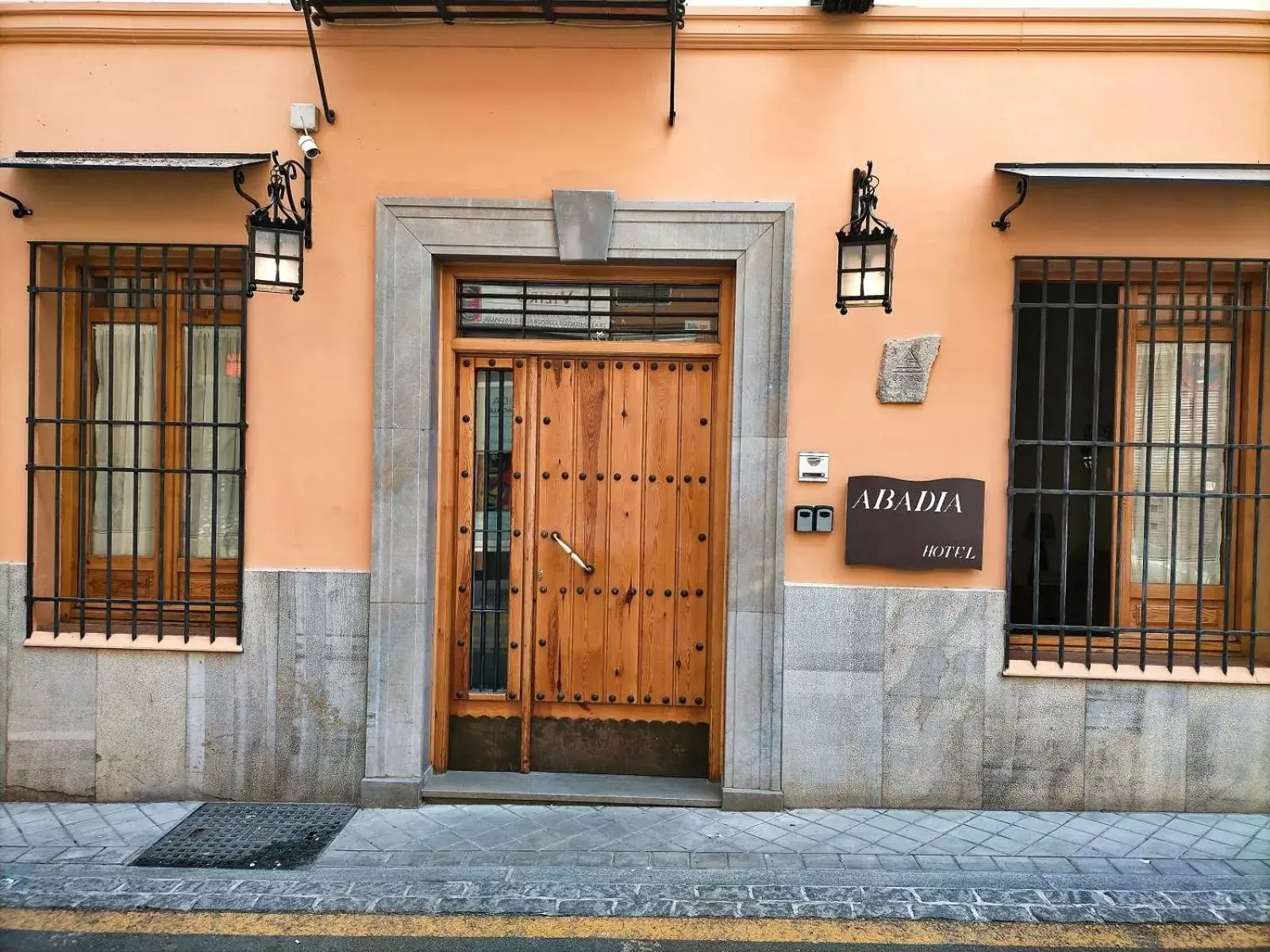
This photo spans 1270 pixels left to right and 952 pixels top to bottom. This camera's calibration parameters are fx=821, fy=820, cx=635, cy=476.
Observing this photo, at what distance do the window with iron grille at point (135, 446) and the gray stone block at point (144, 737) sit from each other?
27 cm

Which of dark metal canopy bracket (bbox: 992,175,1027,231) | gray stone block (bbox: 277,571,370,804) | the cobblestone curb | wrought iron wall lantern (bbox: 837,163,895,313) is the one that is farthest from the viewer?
gray stone block (bbox: 277,571,370,804)

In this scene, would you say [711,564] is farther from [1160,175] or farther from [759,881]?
[1160,175]

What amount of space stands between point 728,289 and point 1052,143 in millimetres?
2131

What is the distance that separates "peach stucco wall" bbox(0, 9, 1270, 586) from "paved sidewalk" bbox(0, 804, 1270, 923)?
1514 mm

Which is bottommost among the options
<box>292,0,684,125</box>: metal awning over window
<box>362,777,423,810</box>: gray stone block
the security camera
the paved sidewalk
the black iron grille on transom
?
the paved sidewalk

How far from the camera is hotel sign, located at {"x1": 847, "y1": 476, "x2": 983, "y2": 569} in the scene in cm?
498

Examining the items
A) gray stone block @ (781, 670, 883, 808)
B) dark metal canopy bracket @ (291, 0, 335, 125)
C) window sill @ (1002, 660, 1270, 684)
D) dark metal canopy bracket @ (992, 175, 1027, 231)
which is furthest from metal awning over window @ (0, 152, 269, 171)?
window sill @ (1002, 660, 1270, 684)

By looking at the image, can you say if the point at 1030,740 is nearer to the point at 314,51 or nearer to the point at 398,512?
the point at 398,512

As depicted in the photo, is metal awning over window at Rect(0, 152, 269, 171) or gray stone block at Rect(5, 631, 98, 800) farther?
gray stone block at Rect(5, 631, 98, 800)

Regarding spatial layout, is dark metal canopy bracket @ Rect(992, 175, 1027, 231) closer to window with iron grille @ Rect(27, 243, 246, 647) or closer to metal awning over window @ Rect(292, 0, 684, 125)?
metal awning over window @ Rect(292, 0, 684, 125)

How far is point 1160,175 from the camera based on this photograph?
183 inches

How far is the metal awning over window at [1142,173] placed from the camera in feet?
15.2

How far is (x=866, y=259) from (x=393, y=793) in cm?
423

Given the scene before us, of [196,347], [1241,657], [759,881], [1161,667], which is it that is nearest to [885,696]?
[759,881]
